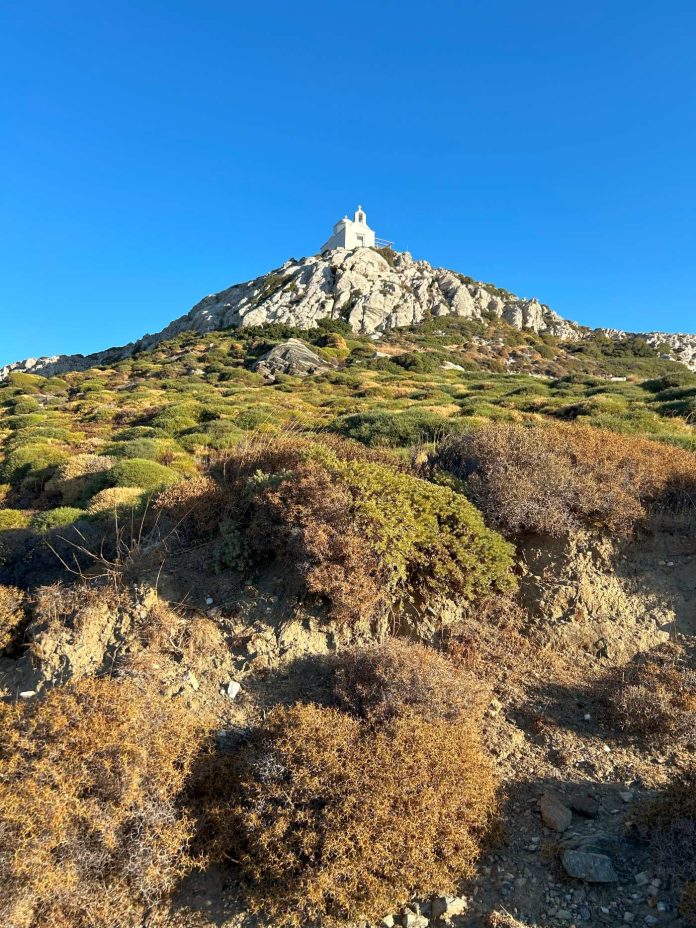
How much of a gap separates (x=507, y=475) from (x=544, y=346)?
6503cm

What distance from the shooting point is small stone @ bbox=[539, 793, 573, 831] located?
4.12 m

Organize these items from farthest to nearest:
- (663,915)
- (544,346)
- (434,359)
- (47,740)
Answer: (544,346) → (434,359) → (47,740) → (663,915)

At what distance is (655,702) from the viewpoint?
5117 millimetres

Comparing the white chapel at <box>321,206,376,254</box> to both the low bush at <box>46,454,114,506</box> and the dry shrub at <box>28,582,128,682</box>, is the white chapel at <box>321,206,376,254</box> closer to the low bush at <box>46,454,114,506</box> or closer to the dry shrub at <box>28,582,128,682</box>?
the low bush at <box>46,454,114,506</box>

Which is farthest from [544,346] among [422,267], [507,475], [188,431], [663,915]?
[663,915]

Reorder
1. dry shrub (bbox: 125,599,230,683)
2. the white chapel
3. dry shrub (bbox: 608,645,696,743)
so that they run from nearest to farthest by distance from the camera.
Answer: dry shrub (bbox: 608,645,696,743) → dry shrub (bbox: 125,599,230,683) → the white chapel

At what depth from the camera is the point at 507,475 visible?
23.5ft

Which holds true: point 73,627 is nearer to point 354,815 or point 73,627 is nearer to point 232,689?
point 232,689

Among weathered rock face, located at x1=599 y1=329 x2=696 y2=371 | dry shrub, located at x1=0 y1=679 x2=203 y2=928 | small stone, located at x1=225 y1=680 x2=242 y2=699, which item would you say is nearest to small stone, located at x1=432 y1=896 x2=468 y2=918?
dry shrub, located at x1=0 y1=679 x2=203 y2=928

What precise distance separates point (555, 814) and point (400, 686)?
1.50 m

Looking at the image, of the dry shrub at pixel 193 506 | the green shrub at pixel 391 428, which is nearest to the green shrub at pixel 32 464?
the green shrub at pixel 391 428

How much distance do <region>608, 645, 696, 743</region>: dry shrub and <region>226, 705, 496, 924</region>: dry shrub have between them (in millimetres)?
1719

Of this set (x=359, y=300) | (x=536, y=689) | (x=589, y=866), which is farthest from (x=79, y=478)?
(x=359, y=300)

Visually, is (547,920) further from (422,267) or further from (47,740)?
(422,267)
